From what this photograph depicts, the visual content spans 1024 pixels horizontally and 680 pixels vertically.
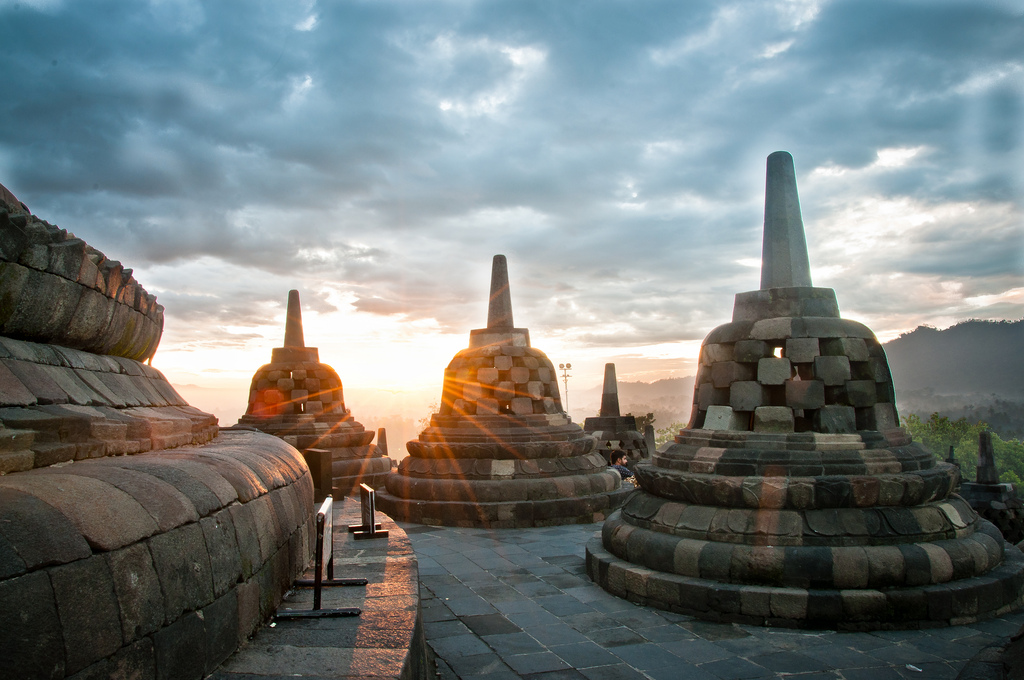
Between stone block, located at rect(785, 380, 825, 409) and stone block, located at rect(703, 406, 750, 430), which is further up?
stone block, located at rect(785, 380, 825, 409)

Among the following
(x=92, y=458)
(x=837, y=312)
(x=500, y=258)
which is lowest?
(x=92, y=458)

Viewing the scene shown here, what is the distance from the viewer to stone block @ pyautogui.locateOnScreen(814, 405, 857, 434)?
5695 mm

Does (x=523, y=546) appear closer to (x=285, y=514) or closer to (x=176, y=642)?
(x=285, y=514)

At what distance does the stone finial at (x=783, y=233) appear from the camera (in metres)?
6.33

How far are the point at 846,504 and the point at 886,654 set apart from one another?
127 centimetres

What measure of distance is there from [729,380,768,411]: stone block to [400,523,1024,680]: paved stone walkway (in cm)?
201

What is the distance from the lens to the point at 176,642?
2148mm

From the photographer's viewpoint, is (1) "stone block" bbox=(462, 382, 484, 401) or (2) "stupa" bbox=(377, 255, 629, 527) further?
(1) "stone block" bbox=(462, 382, 484, 401)

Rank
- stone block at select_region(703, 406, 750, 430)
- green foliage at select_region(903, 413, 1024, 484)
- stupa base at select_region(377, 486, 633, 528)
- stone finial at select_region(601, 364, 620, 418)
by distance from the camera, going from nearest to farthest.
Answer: stone block at select_region(703, 406, 750, 430) < stupa base at select_region(377, 486, 633, 528) < stone finial at select_region(601, 364, 620, 418) < green foliage at select_region(903, 413, 1024, 484)

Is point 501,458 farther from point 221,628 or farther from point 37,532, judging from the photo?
point 37,532

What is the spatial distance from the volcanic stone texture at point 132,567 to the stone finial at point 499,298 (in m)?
7.95

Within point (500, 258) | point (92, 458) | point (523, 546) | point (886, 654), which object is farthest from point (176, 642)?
point (500, 258)

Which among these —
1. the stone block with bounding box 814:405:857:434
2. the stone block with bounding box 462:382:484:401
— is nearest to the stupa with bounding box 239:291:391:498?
the stone block with bounding box 462:382:484:401

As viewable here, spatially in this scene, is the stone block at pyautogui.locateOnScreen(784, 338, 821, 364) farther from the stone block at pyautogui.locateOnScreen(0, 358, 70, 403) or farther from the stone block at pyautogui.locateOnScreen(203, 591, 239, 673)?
the stone block at pyautogui.locateOnScreen(0, 358, 70, 403)
